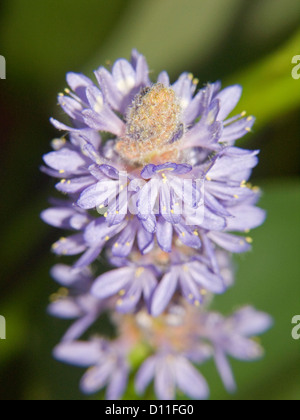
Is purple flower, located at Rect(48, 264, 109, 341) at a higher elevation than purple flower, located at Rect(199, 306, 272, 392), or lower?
higher

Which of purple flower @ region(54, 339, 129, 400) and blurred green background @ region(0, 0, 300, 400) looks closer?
purple flower @ region(54, 339, 129, 400)

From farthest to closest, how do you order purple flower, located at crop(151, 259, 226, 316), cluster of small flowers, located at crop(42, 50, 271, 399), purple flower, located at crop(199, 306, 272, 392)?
purple flower, located at crop(199, 306, 272, 392) < purple flower, located at crop(151, 259, 226, 316) < cluster of small flowers, located at crop(42, 50, 271, 399)

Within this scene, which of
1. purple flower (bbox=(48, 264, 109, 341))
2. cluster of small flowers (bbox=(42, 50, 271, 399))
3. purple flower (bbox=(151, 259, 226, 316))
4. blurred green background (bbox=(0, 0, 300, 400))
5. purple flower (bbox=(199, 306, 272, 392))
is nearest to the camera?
cluster of small flowers (bbox=(42, 50, 271, 399))

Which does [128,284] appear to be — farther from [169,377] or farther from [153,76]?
[153,76]

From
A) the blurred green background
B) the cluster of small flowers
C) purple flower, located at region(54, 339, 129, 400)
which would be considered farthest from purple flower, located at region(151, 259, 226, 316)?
the blurred green background

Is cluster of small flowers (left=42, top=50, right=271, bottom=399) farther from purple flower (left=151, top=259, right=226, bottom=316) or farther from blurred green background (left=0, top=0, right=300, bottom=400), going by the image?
blurred green background (left=0, top=0, right=300, bottom=400)

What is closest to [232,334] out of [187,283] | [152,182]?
[187,283]
